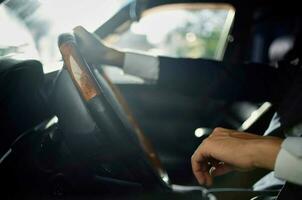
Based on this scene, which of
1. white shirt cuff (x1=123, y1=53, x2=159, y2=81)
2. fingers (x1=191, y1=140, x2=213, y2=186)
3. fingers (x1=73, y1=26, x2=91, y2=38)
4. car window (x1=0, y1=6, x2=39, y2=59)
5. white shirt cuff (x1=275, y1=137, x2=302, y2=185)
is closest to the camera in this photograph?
white shirt cuff (x1=275, y1=137, x2=302, y2=185)

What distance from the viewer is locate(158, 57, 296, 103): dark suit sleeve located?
3.04 m

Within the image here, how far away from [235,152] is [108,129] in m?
0.39

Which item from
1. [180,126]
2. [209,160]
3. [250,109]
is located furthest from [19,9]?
[250,109]

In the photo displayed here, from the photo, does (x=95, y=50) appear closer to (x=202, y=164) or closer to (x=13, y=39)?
(x=13, y=39)

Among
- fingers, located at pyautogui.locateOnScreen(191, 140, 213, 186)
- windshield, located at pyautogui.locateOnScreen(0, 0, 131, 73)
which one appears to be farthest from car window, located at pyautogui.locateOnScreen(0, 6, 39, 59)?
fingers, located at pyautogui.locateOnScreen(191, 140, 213, 186)

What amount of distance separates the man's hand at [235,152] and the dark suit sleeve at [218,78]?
161cm

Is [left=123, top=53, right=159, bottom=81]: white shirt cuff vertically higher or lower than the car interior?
lower

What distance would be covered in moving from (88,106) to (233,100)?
6.97 feet

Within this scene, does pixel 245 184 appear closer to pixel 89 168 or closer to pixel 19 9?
pixel 89 168

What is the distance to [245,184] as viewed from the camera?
2.35 m

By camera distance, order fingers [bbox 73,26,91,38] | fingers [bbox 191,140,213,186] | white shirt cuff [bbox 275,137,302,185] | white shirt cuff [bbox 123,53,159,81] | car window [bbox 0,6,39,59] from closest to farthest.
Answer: white shirt cuff [bbox 275,137,302,185]
fingers [bbox 191,140,213,186]
car window [bbox 0,6,39,59]
fingers [bbox 73,26,91,38]
white shirt cuff [bbox 123,53,159,81]

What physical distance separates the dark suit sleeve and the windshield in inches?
32.8

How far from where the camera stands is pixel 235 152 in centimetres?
128

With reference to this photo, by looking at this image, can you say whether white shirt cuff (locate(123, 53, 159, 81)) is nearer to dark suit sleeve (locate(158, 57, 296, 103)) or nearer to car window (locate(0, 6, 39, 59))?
dark suit sleeve (locate(158, 57, 296, 103))
